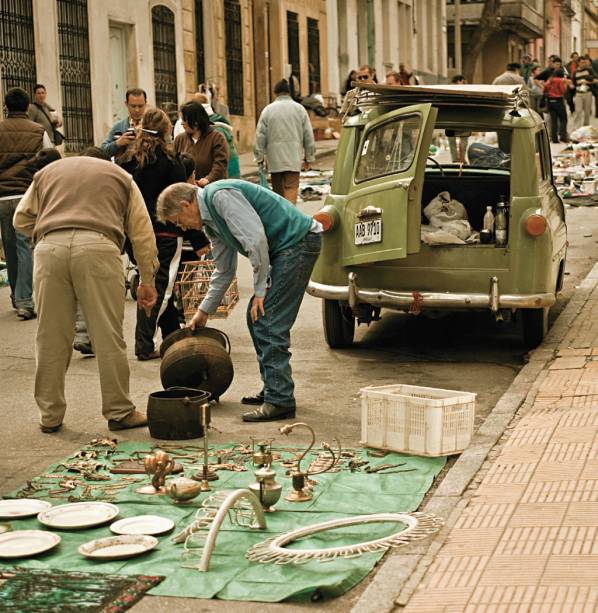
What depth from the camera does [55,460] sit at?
7.23m

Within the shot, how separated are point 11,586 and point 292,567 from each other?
1111mm

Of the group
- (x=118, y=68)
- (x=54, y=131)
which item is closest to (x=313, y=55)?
(x=118, y=68)

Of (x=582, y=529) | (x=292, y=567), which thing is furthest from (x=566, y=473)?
(x=292, y=567)

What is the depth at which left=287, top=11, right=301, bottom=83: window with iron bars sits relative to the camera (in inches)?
1399

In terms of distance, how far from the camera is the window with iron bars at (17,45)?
68.0 feet

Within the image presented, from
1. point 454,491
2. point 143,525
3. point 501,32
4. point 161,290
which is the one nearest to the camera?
point 143,525

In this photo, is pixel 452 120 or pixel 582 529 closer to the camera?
pixel 582 529

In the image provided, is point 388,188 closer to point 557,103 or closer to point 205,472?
point 205,472

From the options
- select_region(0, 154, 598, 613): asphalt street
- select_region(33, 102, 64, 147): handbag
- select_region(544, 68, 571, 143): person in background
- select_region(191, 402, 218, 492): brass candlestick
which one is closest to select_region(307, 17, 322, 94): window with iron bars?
select_region(544, 68, 571, 143): person in background

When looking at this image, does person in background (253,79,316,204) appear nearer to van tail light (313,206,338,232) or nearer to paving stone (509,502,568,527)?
van tail light (313,206,338,232)

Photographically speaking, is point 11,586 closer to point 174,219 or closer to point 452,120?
point 174,219

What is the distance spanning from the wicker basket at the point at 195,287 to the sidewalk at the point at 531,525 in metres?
2.63

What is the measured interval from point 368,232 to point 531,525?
4257 mm

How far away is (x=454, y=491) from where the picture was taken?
6.27 meters
